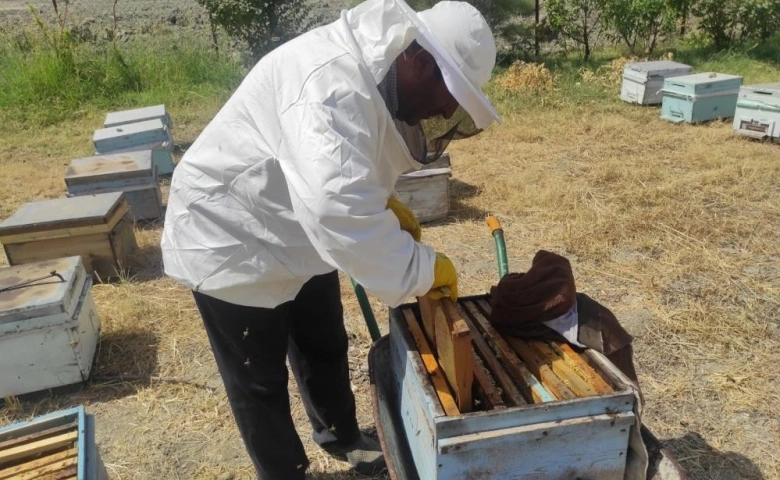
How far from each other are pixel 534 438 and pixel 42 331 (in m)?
2.23

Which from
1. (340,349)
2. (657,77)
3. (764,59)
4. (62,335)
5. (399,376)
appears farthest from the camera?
(764,59)

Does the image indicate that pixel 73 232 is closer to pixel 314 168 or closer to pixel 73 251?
pixel 73 251

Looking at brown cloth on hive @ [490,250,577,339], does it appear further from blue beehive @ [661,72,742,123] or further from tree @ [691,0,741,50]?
tree @ [691,0,741,50]

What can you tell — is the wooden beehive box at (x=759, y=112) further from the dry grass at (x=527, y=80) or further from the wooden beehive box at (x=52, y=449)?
the wooden beehive box at (x=52, y=449)

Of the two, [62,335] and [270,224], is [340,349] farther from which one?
[62,335]

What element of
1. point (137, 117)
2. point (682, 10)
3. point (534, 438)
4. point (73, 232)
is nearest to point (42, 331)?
point (73, 232)

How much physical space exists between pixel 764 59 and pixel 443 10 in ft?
29.0

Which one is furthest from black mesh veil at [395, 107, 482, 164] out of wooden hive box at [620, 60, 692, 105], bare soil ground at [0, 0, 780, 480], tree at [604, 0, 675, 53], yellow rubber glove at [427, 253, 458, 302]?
tree at [604, 0, 675, 53]

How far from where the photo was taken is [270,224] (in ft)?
5.29

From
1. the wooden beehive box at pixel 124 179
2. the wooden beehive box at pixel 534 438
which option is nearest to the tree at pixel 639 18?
the wooden beehive box at pixel 124 179

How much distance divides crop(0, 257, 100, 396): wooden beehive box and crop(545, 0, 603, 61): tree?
790 centimetres

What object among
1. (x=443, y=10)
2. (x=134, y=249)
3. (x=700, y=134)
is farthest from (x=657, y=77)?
(x=443, y=10)

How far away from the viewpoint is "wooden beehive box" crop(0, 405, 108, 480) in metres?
1.86

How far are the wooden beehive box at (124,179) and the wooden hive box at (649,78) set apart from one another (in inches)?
200
